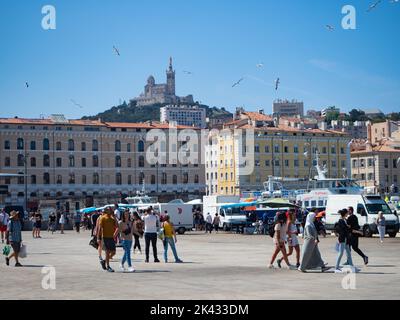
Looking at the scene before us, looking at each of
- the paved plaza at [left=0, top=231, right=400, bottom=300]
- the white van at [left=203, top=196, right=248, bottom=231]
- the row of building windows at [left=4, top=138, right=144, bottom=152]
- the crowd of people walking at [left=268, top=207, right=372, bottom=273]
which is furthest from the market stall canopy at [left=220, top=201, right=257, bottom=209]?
the row of building windows at [left=4, top=138, right=144, bottom=152]

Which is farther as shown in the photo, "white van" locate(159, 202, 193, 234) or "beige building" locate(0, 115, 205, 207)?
"beige building" locate(0, 115, 205, 207)

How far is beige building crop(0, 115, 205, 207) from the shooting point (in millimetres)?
99062

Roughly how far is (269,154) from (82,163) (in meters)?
26.6

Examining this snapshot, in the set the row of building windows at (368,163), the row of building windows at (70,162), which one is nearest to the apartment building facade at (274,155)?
the row of building windows at (70,162)

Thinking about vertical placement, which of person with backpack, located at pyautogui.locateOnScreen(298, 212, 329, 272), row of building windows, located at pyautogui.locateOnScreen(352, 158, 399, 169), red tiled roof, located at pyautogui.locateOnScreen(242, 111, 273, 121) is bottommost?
person with backpack, located at pyautogui.locateOnScreen(298, 212, 329, 272)

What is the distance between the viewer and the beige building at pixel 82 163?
325ft

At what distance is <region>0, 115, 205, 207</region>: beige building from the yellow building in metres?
5.54

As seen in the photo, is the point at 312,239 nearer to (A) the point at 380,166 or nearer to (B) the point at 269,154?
(B) the point at 269,154

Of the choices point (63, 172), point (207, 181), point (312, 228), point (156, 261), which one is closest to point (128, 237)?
point (156, 261)

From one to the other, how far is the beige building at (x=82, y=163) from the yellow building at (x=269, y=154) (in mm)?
5540

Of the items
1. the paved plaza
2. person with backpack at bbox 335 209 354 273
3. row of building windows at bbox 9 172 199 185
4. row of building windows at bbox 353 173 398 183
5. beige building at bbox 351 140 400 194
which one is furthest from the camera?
row of building windows at bbox 353 173 398 183

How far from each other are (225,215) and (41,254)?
31.7 m

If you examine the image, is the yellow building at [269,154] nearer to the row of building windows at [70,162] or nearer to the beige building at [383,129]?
the row of building windows at [70,162]

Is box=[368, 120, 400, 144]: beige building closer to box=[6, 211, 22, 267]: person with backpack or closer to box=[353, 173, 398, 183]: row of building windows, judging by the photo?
box=[353, 173, 398, 183]: row of building windows
